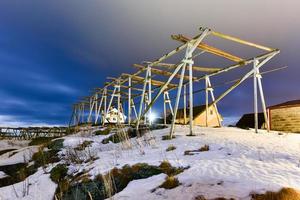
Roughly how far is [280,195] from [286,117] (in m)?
21.1

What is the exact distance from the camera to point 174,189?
5.86 m

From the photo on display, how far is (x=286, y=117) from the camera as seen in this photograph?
23.9 metres

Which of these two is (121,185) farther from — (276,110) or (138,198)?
(276,110)

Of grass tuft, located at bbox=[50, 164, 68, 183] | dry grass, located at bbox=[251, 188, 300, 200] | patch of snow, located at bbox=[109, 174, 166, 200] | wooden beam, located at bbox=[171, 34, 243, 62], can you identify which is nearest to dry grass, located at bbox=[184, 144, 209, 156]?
patch of snow, located at bbox=[109, 174, 166, 200]

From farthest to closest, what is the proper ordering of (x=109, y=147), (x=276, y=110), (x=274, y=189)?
(x=276, y=110)
(x=109, y=147)
(x=274, y=189)

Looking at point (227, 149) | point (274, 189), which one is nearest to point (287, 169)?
point (274, 189)

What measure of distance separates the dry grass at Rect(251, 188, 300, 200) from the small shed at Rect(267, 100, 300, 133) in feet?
66.9

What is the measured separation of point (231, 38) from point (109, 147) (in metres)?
7.96

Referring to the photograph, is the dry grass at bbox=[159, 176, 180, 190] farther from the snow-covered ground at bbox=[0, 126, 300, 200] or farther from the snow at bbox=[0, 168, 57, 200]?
the snow at bbox=[0, 168, 57, 200]

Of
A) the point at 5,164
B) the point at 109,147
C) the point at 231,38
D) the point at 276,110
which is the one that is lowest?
the point at 5,164

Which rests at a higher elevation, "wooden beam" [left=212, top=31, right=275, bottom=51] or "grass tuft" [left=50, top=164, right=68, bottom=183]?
"wooden beam" [left=212, top=31, right=275, bottom=51]

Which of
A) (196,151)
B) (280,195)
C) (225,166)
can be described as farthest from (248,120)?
(280,195)

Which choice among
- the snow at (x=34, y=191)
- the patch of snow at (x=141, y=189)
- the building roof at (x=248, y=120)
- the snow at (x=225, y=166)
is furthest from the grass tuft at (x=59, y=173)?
the building roof at (x=248, y=120)

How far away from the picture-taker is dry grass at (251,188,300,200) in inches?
195
